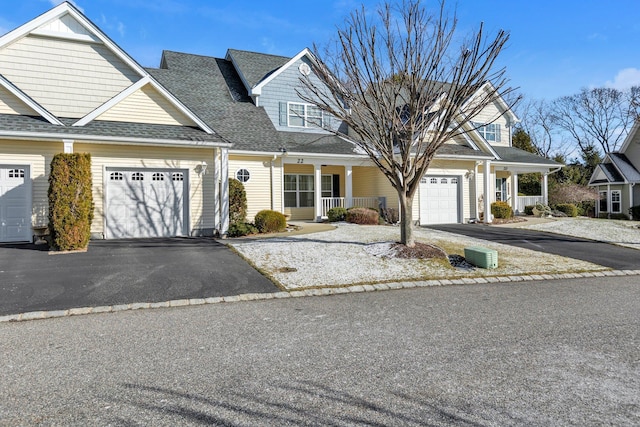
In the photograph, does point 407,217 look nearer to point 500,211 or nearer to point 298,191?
point 298,191

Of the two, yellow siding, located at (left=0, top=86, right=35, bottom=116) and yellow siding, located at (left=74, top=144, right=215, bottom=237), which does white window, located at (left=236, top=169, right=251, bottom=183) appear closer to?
yellow siding, located at (left=74, top=144, right=215, bottom=237)

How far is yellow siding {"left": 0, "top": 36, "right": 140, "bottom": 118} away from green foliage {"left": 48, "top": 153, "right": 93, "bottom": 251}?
3.30 meters

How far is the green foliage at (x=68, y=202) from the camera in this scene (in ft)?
33.5

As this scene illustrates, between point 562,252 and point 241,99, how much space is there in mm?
14635

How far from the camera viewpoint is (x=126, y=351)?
14.1ft

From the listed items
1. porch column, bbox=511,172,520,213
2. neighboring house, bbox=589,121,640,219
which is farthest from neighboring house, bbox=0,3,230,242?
neighboring house, bbox=589,121,640,219

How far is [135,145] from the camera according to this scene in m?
12.6

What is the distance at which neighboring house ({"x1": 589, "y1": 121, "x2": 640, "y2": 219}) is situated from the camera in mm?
26469

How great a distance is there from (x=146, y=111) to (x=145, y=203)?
2.99 meters

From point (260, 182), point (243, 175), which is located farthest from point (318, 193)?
point (243, 175)

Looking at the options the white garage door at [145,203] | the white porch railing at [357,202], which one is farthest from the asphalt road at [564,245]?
the white garage door at [145,203]

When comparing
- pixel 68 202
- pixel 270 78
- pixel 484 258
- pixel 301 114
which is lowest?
pixel 484 258

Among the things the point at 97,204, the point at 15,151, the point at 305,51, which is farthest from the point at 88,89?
the point at 305,51

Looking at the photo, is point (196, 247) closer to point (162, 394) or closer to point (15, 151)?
point (15, 151)
